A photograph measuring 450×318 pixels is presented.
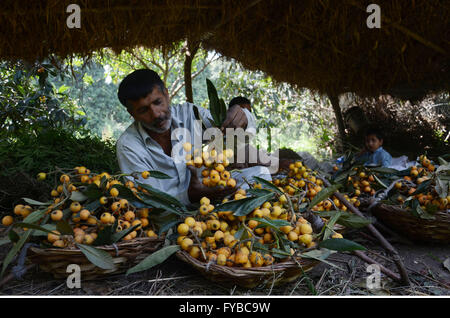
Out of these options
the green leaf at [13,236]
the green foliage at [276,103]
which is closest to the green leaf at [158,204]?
the green leaf at [13,236]

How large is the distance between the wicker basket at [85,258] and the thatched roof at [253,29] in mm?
1541

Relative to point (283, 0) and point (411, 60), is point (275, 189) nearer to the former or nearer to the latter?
point (283, 0)

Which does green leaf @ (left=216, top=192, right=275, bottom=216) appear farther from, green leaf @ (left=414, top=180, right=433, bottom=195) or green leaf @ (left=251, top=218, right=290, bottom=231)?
green leaf @ (left=414, top=180, right=433, bottom=195)

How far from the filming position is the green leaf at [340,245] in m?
1.05

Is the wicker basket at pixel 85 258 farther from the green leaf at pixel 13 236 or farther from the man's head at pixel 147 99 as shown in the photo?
the man's head at pixel 147 99

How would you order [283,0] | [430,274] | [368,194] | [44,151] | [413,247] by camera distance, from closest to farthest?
[430,274] < [413,247] < [368,194] < [283,0] < [44,151]

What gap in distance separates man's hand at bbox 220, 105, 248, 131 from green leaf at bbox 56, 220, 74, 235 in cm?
80

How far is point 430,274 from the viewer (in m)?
1.30

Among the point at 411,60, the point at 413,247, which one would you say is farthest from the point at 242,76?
the point at 413,247

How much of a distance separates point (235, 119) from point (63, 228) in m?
0.89

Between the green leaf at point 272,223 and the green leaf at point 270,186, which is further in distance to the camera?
the green leaf at point 270,186

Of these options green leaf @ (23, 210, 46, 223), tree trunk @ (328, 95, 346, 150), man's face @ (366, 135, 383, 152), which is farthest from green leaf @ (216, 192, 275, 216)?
tree trunk @ (328, 95, 346, 150)

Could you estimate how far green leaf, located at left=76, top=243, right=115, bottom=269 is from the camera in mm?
1034
